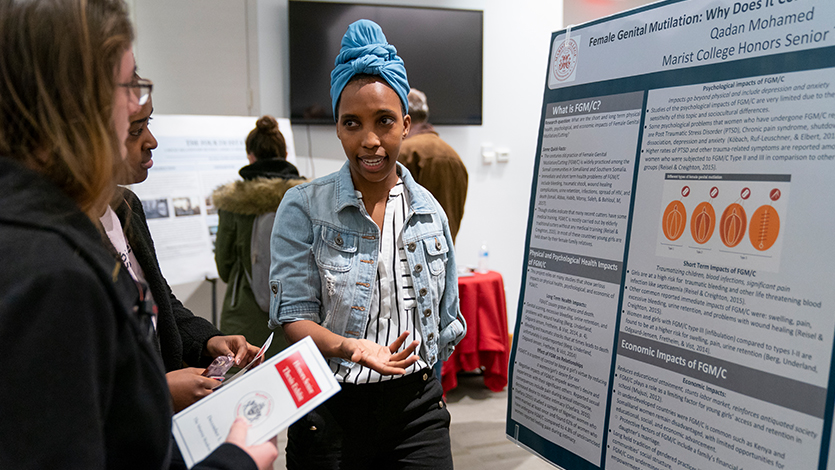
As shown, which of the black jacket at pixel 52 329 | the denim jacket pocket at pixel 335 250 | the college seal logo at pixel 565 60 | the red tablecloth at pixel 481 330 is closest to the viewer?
the black jacket at pixel 52 329

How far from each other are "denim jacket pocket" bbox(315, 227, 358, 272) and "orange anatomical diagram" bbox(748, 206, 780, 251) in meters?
0.90

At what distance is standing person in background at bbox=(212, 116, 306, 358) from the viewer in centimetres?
279

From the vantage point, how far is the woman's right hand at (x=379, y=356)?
1201 millimetres

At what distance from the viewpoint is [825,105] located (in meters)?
1.04

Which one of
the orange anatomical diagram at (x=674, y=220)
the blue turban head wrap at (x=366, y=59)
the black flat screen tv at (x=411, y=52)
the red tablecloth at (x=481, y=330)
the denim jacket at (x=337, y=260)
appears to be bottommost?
the red tablecloth at (x=481, y=330)

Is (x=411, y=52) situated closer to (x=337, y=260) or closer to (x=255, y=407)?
(x=337, y=260)

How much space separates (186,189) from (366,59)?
264 centimetres

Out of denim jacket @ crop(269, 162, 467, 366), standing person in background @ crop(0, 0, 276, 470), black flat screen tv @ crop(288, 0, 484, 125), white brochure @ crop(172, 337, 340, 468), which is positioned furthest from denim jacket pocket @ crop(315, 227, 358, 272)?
black flat screen tv @ crop(288, 0, 484, 125)

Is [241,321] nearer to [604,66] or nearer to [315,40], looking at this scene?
[604,66]

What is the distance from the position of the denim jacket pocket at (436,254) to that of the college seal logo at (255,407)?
70 cm

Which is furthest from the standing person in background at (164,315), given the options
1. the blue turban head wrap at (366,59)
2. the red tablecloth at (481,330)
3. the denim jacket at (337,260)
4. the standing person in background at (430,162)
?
the red tablecloth at (481,330)

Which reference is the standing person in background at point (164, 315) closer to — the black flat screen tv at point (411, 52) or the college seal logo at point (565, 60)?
the college seal logo at point (565, 60)

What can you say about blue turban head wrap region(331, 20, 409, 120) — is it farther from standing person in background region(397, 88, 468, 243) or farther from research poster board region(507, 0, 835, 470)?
standing person in background region(397, 88, 468, 243)

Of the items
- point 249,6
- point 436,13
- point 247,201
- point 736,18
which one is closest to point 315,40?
point 249,6
